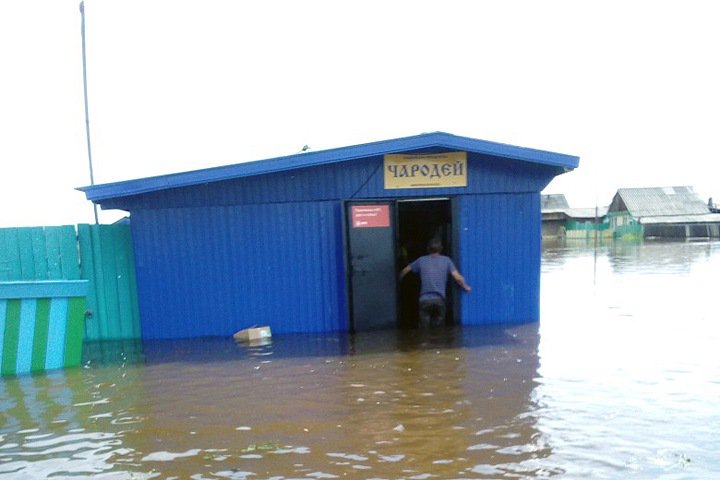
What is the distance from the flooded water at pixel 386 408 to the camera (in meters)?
3.94

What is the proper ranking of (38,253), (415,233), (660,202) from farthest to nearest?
(660,202) → (415,233) → (38,253)

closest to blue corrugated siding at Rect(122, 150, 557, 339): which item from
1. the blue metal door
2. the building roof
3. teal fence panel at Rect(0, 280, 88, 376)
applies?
the blue metal door

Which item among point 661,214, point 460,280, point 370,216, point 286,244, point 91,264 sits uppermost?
point 661,214

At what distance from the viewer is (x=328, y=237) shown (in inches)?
332

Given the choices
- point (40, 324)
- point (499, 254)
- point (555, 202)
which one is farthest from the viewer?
point (555, 202)

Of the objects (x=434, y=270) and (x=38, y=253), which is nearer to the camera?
(x=38, y=253)

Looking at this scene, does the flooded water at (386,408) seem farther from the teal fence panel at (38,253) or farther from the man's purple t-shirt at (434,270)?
the teal fence panel at (38,253)

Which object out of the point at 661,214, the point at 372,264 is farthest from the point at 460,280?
the point at 661,214

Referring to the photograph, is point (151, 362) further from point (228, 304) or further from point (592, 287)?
point (592, 287)

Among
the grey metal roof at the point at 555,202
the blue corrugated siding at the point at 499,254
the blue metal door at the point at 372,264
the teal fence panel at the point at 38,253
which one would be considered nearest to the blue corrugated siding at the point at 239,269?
the blue metal door at the point at 372,264

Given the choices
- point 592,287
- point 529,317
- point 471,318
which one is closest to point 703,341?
point 529,317

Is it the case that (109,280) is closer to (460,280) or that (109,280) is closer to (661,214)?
(460,280)

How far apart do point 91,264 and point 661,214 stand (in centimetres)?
5625

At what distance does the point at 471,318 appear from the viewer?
8.68m
